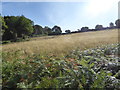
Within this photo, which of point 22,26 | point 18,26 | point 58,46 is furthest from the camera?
point 18,26

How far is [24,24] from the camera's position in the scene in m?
30.4

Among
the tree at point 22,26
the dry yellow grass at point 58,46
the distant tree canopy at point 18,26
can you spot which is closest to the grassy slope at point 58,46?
the dry yellow grass at point 58,46

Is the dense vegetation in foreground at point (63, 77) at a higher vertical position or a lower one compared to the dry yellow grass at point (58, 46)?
lower

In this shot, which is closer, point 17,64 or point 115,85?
point 115,85

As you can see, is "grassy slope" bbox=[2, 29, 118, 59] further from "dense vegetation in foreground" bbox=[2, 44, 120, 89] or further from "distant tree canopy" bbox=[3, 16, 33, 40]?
"distant tree canopy" bbox=[3, 16, 33, 40]

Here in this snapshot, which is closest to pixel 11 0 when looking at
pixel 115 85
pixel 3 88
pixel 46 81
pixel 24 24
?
pixel 3 88

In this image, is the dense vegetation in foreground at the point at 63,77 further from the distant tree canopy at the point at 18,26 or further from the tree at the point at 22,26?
the distant tree canopy at the point at 18,26

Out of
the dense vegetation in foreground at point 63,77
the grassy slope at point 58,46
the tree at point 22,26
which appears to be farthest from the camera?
the tree at point 22,26

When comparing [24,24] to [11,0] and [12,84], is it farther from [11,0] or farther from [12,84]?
[12,84]

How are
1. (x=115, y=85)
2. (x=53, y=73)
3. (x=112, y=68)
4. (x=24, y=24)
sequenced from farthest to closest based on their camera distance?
1. (x=24, y=24)
2. (x=112, y=68)
3. (x=53, y=73)
4. (x=115, y=85)

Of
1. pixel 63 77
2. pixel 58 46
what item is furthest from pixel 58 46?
pixel 63 77

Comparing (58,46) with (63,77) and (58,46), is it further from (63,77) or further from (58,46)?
(63,77)

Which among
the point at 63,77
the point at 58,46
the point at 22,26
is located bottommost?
the point at 63,77

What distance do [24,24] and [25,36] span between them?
364 cm
